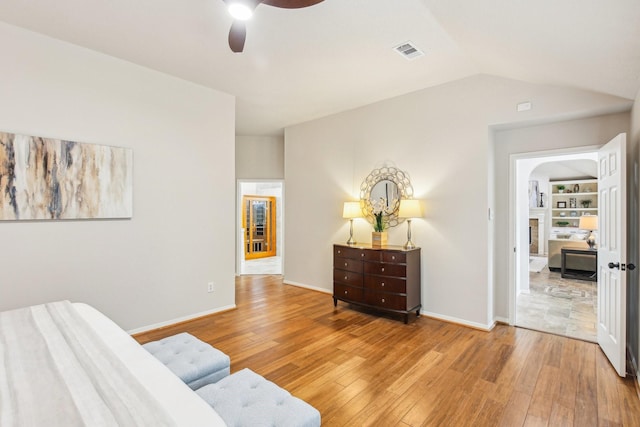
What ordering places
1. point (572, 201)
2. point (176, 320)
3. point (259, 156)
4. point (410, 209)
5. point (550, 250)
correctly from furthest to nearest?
point (572, 201) < point (550, 250) < point (259, 156) < point (410, 209) < point (176, 320)

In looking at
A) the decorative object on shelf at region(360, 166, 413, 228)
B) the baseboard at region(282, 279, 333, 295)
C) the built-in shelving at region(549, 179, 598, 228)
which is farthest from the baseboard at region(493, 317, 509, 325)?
the built-in shelving at region(549, 179, 598, 228)

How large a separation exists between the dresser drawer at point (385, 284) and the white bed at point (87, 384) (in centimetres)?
298

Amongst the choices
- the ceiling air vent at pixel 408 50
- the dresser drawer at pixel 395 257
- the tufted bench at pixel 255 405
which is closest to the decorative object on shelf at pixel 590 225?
the dresser drawer at pixel 395 257

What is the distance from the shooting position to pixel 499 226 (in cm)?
395

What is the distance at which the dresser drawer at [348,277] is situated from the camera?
4.28 meters

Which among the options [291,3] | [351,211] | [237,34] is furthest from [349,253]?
[291,3]

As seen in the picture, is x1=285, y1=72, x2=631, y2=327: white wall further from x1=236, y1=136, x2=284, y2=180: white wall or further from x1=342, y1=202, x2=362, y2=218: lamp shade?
x1=236, y1=136, x2=284, y2=180: white wall

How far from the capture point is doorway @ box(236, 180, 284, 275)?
358 inches

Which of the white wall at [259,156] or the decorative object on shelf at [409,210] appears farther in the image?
the white wall at [259,156]

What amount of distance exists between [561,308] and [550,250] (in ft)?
11.5

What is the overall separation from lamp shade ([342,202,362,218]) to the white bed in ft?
11.4

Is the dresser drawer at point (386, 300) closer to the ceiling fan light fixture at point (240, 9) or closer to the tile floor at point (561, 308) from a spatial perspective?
the tile floor at point (561, 308)

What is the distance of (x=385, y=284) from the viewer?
13.1ft

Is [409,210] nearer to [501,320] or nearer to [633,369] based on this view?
[501,320]
